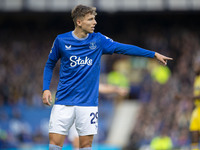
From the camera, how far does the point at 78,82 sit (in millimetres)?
4898

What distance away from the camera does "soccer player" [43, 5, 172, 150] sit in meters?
4.86

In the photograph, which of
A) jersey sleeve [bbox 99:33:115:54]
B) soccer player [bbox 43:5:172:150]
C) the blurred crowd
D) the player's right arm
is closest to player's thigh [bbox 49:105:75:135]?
soccer player [bbox 43:5:172:150]

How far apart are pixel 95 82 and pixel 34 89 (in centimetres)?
1531

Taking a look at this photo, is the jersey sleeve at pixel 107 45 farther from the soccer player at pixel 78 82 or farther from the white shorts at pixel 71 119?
the white shorts at pixel 71 119

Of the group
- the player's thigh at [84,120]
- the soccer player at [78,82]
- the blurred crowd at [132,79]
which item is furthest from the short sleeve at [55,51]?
the blurred crowd at [132,79]

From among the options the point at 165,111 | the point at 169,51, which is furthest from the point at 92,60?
the point at 169,51

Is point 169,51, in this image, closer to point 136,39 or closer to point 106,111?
point 136,39

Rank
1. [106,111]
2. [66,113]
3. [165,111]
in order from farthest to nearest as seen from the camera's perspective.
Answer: [106,111] < [165,111] < [66,113]

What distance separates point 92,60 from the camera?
4973 millimetres

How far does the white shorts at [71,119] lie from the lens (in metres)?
4.84

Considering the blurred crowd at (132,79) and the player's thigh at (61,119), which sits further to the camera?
the blurred crowd at (132,79)

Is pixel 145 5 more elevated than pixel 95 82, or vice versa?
pixel 145 5

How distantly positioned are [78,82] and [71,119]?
0.45 meters

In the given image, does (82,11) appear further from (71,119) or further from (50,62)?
(71,119)
